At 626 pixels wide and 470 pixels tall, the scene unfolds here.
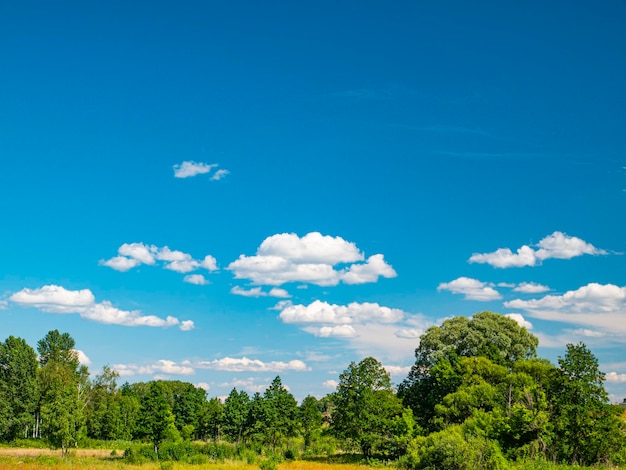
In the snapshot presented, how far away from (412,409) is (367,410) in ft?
24.1

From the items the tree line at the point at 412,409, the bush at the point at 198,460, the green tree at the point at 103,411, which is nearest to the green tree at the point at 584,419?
the tree line at the point at 412,409

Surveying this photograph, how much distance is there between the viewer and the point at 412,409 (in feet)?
199

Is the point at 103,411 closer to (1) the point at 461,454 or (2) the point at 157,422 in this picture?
(2) the point at 157,422

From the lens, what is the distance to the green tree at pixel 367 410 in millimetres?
54188

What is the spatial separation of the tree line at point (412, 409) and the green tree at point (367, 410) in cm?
12

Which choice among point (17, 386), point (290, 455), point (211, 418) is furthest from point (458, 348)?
point (17, 386)

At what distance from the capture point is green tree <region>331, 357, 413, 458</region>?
54.2 metres

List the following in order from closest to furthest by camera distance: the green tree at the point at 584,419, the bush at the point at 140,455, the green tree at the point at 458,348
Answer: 1. the green tree at the point at 584,419
2. the bush at the point at 140,455
3. the green tree at the point at 458,348

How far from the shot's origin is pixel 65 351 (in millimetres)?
105562

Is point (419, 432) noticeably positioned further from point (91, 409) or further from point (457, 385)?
point (91, 409)

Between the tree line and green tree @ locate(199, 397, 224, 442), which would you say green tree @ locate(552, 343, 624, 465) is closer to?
the tree line

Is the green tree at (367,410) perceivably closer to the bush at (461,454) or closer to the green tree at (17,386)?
the bush at (461,454)

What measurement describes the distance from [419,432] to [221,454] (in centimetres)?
2058

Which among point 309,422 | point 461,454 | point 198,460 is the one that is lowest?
point 198,460
